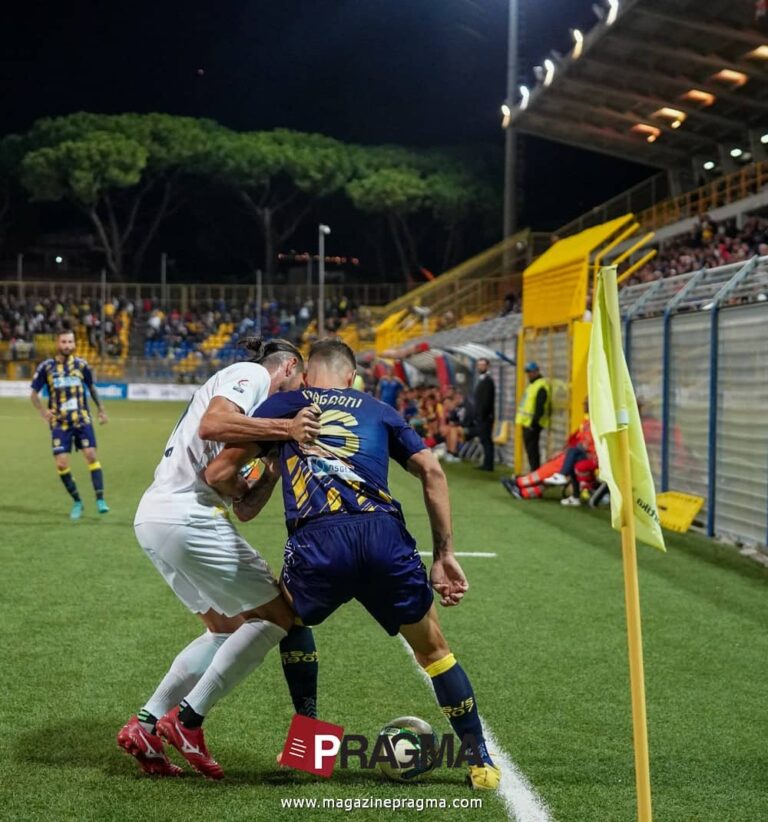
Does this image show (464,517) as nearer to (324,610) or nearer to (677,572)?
(677,572)

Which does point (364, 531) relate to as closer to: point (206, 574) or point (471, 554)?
point (206, 574)

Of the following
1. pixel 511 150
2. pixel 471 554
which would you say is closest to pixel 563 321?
pixel 471 554

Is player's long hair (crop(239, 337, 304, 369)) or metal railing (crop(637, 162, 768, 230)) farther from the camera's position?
metal railing (crop(637, 162, 768, 230))

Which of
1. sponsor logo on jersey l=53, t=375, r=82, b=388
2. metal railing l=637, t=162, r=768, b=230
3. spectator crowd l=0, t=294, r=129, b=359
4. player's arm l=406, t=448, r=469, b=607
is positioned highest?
metal railing l=637, t=162, r=768, b=230

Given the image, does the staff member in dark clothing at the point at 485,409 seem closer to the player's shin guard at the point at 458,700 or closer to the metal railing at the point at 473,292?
the player's shin guard at the point at 458,700

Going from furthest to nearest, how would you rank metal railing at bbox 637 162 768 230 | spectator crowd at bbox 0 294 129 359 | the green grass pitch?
spectator crowd at bbox 0 294 129 359, metal railing at bbox 637 162 768 230, the green grass pitch

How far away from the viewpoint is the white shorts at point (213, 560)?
174 inches

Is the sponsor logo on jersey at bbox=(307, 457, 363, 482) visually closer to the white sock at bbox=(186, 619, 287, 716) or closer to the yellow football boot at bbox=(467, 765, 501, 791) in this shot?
the white sock at bbox=(186, 619, 287, 716)

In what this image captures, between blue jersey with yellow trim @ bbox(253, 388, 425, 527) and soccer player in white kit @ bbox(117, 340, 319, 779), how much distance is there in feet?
0.34

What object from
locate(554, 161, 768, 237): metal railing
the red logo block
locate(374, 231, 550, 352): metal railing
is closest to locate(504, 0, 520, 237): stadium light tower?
locate(374, 231, 550, 352): metal railing

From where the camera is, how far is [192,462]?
455cm

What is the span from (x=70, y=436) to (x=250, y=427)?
848 centimetres

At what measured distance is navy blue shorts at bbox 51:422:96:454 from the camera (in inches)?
474

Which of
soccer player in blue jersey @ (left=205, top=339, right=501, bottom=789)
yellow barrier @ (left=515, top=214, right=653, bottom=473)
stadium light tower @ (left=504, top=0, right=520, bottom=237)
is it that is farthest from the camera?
stadium light tower @ (left=504, top=0, right=520, bottom=237)
